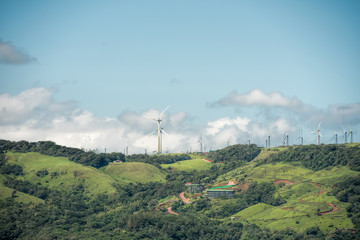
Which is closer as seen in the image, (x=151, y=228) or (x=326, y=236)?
(x=326, y=236)

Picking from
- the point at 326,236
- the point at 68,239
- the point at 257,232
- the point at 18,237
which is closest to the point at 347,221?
the point at 326,236

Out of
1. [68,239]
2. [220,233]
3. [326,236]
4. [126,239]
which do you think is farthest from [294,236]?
[68,239]

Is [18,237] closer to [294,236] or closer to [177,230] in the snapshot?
[177,230]

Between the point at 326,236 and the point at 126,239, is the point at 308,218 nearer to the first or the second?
the point at 326,236

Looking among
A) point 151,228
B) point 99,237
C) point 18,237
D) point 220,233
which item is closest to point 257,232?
point 220,233

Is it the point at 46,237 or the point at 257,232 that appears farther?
the point at 257,232

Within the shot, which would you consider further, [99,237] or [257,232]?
[257,232]

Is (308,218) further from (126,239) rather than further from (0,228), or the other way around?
(0,228)

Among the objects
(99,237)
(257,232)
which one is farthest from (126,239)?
(257,232)
